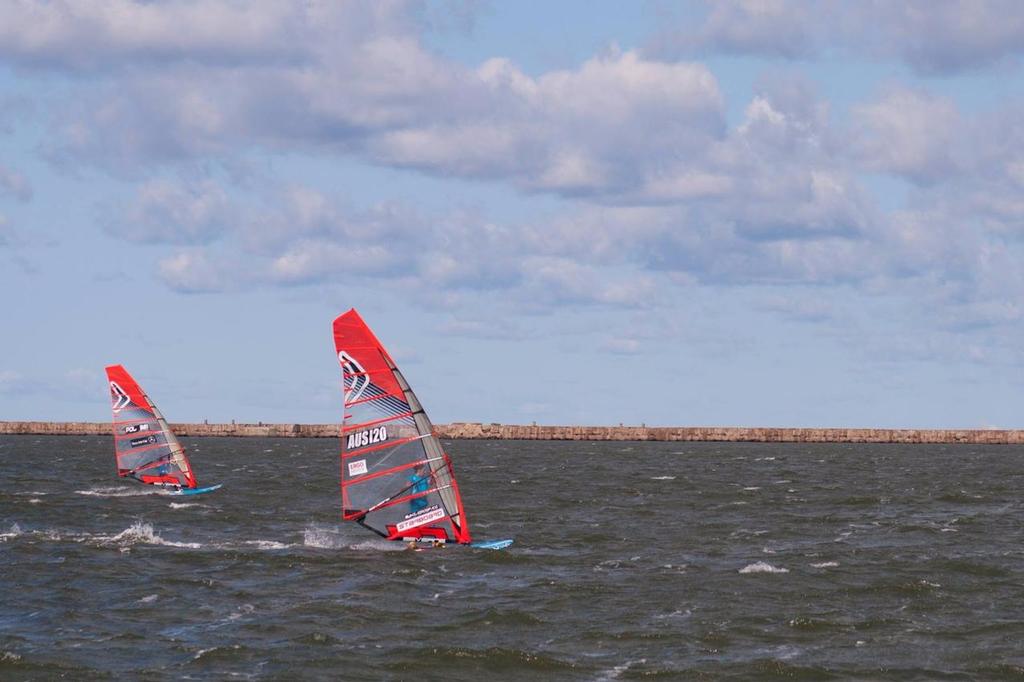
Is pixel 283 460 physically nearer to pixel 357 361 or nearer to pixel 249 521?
pixel 249 521

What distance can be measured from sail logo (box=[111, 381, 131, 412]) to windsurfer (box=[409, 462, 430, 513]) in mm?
29295

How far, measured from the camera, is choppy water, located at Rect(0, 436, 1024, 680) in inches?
1097

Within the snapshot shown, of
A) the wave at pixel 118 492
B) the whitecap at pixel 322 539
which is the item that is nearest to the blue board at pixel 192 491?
the wave at pixel 118 492

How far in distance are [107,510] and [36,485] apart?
18.3 m

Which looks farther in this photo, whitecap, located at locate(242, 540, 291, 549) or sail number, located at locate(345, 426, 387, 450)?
whitecap, located at locate(242, 540, 291, 549)

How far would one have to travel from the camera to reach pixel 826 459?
390ft

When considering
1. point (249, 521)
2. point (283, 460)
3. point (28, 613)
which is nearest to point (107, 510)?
point (249, 521)

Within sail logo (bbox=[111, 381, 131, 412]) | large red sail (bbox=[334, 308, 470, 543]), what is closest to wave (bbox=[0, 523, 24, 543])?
large red sail (bbox=[334, 308, 470, 543])

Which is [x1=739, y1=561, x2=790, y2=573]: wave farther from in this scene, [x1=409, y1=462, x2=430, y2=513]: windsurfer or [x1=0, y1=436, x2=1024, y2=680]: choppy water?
[x1=409, y1=462, x2=430, y2=513]: windsurfer

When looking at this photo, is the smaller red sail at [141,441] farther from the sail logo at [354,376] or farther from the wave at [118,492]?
the sail logo at [354,376]

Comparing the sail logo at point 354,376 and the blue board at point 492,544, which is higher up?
the sail logo at point 354,376

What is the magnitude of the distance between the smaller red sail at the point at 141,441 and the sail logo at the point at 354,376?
27832mm

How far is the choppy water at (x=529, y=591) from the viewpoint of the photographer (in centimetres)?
2788

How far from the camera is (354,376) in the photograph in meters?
41.8
